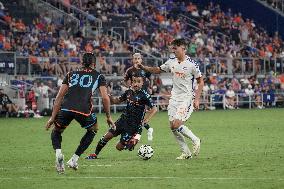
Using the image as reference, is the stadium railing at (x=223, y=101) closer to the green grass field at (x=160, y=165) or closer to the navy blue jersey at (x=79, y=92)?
the green grass field at (x=160, y=165)

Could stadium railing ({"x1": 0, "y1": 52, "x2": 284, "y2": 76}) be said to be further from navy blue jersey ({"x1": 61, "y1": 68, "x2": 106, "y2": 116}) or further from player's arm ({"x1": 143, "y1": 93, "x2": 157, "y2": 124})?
navy blue jersey ({"x1": 61, "y1": 68, "x2": 106, "y2": 116})

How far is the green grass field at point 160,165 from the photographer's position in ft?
42.3

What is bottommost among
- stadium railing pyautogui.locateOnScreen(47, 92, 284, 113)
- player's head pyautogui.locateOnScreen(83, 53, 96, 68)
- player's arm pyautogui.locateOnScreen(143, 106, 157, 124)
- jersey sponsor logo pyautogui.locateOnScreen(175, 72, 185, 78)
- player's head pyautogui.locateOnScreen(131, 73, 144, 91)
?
stadium railing pyautogui.locateOnScreen(47, 92, 284, 113)

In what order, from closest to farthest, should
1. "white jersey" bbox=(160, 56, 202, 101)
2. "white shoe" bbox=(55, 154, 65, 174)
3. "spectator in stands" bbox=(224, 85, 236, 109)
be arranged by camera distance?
1. "white shoe" bbox=(55, 154, 65, 174)
2. "white jersey" bbox=(160, 56, 202, 101)
3. "spectator in stands" bbox=(224, 85, 236, 109)

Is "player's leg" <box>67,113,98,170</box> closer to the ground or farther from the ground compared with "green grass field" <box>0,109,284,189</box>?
farther from the ground

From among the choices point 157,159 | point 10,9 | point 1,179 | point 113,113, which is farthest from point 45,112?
point 1,179

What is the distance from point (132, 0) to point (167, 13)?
2727 millimetres

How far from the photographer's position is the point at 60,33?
43.1 m

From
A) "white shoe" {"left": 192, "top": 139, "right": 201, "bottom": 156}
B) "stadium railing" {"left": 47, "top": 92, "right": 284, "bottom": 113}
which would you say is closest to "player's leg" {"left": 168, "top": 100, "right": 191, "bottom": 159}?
"white shoe" {"left": 192, "top": 139, "right": 201, "bottom": 156}

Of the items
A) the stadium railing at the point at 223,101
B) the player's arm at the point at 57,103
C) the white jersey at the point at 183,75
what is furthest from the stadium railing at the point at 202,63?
the player's arm at the point at 57,103

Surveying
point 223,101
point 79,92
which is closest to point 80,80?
point 79,92

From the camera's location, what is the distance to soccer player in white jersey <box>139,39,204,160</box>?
1705 centimetres

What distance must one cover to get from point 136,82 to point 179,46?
130cm

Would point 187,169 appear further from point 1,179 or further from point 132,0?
point 132,0
